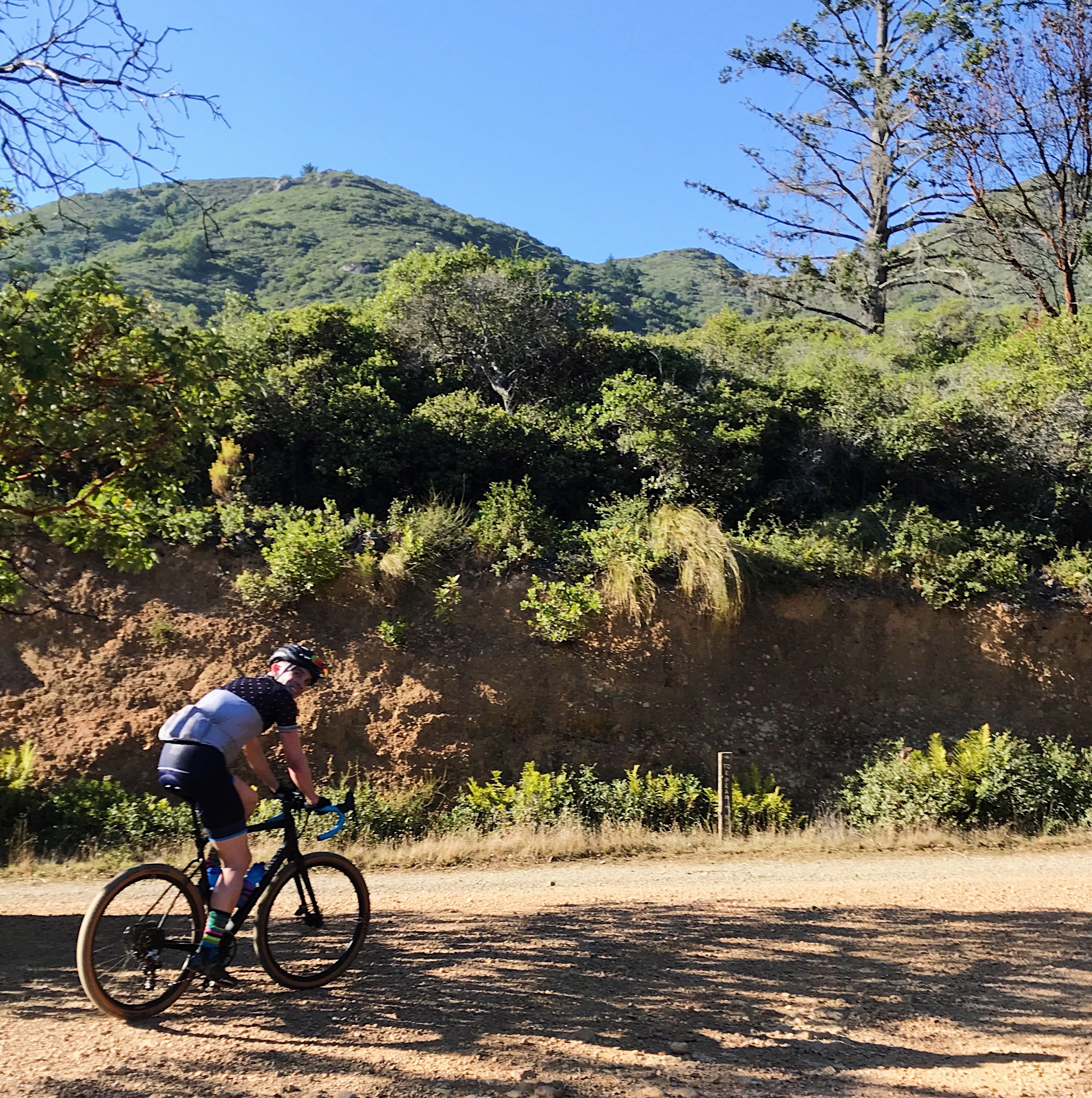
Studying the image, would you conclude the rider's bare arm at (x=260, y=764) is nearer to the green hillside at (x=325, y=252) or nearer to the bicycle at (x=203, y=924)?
the bicycle at (x=203, y=924)

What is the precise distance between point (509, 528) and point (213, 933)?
9.43m

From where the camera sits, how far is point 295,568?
1275 cm

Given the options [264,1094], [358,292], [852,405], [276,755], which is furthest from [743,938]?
[358,292]

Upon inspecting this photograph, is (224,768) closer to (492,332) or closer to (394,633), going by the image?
(394,633)

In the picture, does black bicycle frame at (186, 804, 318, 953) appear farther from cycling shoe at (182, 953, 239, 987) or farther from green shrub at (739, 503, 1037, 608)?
green shrub at (739, 503, 1037, 608)

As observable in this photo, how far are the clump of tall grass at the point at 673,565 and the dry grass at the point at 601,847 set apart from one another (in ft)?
11.5

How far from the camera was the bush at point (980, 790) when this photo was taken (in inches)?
418

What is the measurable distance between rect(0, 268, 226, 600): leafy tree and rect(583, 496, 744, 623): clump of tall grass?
6804 millimetres

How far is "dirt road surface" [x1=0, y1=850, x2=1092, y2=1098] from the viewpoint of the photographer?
4.07 metres

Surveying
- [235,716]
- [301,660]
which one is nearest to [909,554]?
[301,660]

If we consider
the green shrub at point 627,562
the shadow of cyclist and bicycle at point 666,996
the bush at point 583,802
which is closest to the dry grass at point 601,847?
the bush at point 583,802

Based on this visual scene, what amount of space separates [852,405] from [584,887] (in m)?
11.0

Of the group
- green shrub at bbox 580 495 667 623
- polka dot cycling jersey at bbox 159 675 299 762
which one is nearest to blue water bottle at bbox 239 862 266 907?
polka dot cycling jersey at bbox 159 675 299 762

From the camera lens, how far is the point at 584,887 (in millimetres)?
8148
